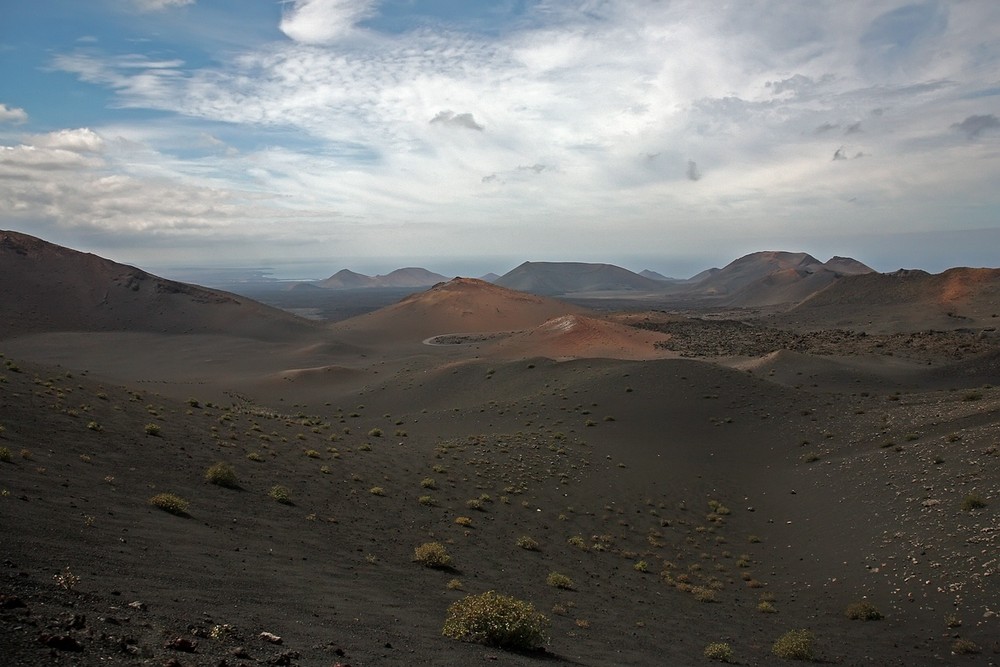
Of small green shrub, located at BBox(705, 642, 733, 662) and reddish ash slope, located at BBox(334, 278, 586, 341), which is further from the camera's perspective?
reddish ash slope, located at BBox(334, 278, 586, 341)

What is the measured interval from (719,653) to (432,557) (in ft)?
19.4

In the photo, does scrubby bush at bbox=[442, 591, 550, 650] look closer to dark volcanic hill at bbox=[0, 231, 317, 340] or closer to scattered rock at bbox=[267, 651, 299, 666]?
scattered rock at bbox=[267, 651, 299, 666]

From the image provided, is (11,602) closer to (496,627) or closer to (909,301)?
(496,627)

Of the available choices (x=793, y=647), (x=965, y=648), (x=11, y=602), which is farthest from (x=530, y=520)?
(x=11, y=602)

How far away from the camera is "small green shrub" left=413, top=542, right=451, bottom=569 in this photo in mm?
13102

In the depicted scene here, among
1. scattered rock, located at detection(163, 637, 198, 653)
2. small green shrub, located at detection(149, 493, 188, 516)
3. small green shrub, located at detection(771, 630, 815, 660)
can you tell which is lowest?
small green shrub, located at detection(771, 630, 815, 660)

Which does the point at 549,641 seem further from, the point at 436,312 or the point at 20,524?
the point at 436,312

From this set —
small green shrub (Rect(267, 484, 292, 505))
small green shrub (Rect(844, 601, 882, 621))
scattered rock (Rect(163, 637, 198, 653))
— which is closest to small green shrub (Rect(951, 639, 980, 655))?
small green shrub (Rect(844, 601, 882, 621))

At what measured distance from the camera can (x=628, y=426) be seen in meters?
30.0

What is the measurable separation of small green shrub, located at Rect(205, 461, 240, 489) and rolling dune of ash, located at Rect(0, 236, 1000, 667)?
99 millimetres

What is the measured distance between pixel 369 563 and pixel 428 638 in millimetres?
4178

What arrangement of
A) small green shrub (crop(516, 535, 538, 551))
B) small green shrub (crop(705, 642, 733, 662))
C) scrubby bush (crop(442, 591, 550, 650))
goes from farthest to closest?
small green shrub (crop(516, 535, 538, 551)), small green shrub (crop(705, 642, 733, 662)), scrubby bush (crop(442, 591, 550, 650))

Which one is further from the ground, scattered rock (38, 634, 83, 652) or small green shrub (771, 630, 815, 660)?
scattered rock (38, 634, 83, 652)

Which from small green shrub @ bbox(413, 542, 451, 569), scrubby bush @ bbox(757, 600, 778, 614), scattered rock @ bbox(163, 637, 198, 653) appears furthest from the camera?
scrubby bush @ bbox(757, 600, 778, 614)
